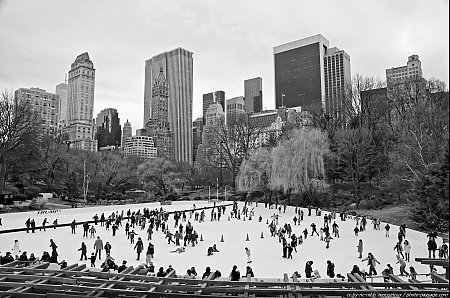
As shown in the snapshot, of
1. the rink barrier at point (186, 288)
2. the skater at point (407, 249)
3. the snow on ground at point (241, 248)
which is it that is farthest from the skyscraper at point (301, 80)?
the rink barrier at point (186, 288)

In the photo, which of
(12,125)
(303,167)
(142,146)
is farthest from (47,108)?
(142,146)

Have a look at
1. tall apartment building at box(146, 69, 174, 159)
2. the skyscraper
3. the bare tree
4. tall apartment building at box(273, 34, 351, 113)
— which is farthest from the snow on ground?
tall apartment building at box(146, 69, 174, 159)

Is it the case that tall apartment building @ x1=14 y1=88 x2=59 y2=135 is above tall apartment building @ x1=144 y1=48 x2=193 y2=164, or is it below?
below

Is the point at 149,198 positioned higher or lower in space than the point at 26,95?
lower

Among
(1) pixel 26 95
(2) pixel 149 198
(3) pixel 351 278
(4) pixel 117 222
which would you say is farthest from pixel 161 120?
(3) pixel 351 278

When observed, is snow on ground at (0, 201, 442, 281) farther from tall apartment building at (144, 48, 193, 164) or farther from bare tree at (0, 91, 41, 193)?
tall apartment building at (144, 48, 193, 164)

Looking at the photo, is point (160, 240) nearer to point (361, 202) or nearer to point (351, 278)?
point (351, 278)

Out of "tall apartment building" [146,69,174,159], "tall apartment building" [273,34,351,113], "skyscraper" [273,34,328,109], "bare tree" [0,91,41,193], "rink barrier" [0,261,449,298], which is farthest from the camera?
"tall apartment building" [146,69,174,159]
